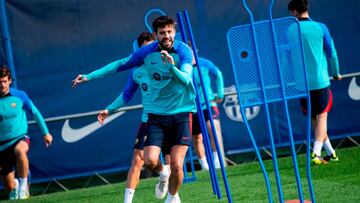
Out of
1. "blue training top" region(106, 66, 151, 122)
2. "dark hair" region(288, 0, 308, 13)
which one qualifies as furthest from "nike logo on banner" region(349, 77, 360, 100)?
"blue training top" region(106, 66, 151, 122)

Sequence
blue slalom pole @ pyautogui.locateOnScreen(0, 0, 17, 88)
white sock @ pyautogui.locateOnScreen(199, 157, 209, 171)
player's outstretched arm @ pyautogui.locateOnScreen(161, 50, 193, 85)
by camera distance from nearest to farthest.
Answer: player's outstretched arm @ pyautogui.locateOnScreen(161, 50, 193, 85) < blue slalom pole @ pyautogui.locateOnScreen(0, 0, 17, 88) < white sock @ pyautogui.locateOnScreen(199, 157, 209, 171)

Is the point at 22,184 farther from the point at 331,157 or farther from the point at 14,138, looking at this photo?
the point at 331,157

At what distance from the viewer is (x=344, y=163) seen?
35.4 ft

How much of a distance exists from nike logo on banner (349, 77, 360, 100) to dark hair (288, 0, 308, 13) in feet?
7.64

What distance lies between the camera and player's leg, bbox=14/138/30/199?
1131cm

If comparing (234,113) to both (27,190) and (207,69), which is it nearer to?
(207,69)

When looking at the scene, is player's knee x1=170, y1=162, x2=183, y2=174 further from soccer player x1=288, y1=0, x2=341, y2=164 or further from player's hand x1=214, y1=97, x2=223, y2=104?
player's hand x1=214, y1=97, x2=223, y2=104

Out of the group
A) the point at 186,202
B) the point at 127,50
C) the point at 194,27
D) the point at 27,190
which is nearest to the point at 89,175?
the point at 27,190

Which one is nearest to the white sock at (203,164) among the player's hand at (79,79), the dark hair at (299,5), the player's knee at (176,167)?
the dark hair at (299,5)

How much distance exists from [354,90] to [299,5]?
2.51 m

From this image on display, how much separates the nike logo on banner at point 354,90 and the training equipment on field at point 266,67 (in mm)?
5934

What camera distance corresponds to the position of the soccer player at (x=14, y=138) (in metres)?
11.4

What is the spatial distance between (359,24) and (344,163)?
279 cm

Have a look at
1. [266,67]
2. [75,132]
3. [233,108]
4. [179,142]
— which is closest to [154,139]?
[179,142]
